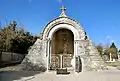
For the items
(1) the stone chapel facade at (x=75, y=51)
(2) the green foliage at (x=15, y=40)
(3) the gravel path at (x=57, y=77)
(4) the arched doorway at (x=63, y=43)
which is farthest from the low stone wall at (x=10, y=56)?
(3) the gravel path at (x=57, y=77)

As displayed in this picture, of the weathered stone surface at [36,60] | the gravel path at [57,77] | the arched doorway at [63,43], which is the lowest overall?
the gravel path at [57,77]

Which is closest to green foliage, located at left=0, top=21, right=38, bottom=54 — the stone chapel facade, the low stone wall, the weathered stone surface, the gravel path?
the low stone wall

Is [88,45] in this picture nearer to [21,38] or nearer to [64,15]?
[64,15]

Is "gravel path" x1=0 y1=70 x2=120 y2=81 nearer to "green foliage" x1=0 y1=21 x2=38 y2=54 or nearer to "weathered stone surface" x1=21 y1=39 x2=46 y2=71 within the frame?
"weathered stone surface" x1=21 y1=39 x2=46 y2=71

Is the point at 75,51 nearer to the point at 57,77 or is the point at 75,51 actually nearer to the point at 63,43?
the point at 63,43

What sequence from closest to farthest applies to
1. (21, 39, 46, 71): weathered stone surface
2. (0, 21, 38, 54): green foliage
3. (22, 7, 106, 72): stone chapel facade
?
(22, 7, 106, 72): stone chapel facade → (21, 39, 46, 71): weathered stone surface → (0, 21, 38, 54): green foliage

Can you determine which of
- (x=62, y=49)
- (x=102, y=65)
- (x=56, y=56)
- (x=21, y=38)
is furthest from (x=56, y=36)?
(x=21, y=38)

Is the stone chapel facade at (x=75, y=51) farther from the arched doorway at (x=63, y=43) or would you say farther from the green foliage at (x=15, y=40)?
the green foliage at (x=15, y=40)

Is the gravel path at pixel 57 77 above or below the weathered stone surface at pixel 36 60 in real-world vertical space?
below

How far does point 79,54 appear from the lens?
2173 cm

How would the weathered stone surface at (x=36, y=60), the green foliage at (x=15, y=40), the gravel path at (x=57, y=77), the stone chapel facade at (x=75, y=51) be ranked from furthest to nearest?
the green foliage at (x=15, y=40)
the weathered stone surface at (x=36, y=60)
the stone chapel facade at (x=75, y=51)
the gravel path at (x=57, y=77)

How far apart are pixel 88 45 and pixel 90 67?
2299mm

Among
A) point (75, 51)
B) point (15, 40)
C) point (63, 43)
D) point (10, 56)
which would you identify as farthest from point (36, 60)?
point (15, 40)

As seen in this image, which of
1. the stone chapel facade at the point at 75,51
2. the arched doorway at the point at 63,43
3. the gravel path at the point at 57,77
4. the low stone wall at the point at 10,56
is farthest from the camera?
the low stone wall at the point at 10,56
